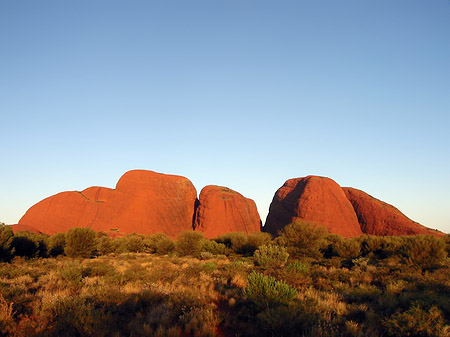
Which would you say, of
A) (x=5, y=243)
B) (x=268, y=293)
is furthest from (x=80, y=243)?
(x=268, y=293)

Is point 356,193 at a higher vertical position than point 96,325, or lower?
higher

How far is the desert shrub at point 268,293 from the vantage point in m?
5.87

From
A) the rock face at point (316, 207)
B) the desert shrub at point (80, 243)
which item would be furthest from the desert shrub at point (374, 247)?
the desert shrub at point (80, 243)

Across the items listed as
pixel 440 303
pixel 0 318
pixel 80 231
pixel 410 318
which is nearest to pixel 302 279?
pixel 440 303

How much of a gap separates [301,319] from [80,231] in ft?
57.6

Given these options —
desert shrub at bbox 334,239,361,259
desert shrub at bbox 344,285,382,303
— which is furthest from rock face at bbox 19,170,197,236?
desert shrub at bbox 344,285,382,303

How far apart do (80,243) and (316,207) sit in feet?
114

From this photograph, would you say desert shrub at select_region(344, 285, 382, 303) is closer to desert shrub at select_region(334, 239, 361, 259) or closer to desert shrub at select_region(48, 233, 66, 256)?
desert shrub at select_region(334, 239, 361, 259)

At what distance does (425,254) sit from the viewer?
12.4 metres

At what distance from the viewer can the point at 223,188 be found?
52750 millimetres

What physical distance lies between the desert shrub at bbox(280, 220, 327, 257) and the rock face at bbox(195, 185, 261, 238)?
1026 inches

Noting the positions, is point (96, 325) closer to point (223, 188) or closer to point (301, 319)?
point (301, 319)

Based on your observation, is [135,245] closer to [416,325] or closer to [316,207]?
[416,325]

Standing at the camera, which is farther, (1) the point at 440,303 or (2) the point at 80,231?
(2) the point at 80,231
